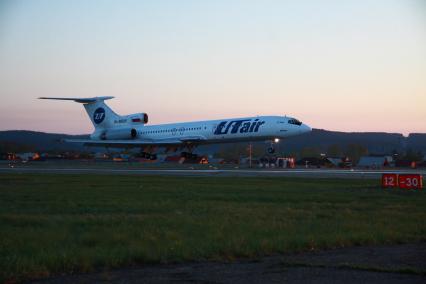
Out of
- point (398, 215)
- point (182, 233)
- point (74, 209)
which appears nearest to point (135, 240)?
point (182, 233)

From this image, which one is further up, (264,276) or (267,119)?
(267,119)

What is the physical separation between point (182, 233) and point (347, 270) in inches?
198

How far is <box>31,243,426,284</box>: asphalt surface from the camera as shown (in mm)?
10289

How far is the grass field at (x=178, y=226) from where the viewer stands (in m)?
12.2

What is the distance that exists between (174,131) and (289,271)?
58075 millimetres

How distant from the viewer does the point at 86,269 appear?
11.2 meters

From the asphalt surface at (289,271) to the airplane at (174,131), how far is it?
4445 centimetres

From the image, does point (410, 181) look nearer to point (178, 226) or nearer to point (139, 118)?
point (178, 226)

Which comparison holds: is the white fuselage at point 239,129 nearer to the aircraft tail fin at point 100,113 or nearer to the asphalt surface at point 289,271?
the aircraft tail fin at point 100,113

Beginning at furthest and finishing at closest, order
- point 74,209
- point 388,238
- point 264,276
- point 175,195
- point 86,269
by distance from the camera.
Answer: point 175,195, point 74,209, point 388,238, point 86,269, point 264,276

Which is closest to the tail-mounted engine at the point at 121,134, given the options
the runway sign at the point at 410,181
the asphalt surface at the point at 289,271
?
the runway sign at the point at 410,181

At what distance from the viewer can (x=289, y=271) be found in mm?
11016

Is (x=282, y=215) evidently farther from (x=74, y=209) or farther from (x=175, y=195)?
(x=175, y=195)

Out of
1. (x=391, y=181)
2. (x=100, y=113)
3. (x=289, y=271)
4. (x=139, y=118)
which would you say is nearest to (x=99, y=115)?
(x=100, y=113)
